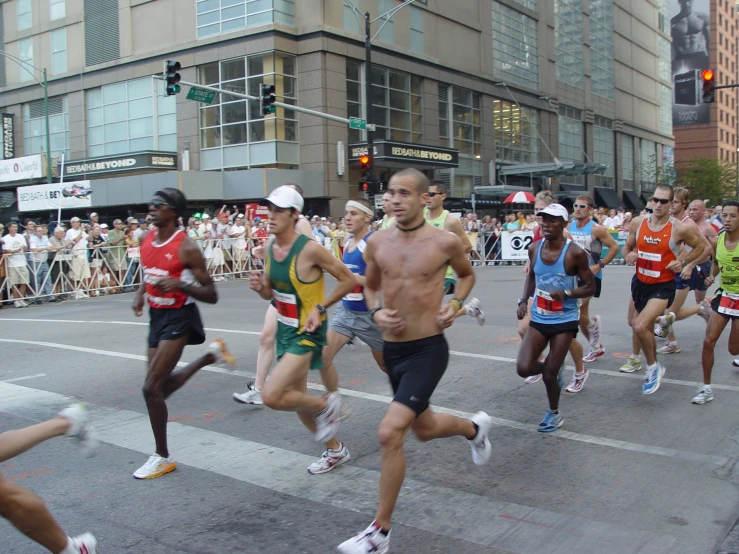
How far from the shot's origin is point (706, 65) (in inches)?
3939

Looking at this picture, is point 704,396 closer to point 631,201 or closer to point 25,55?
point 25,55

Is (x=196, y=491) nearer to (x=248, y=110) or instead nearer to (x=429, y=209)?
(x=429, y=209)

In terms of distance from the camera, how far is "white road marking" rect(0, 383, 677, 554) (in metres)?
3.92

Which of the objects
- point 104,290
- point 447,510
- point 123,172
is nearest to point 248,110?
point 123,172

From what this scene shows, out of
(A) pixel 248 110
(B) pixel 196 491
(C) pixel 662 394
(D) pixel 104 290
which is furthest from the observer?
(A) pixel 248 110

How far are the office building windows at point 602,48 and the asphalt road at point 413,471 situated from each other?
183ft

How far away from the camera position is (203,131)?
115ft

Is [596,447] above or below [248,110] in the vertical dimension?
below

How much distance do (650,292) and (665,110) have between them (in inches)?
3058

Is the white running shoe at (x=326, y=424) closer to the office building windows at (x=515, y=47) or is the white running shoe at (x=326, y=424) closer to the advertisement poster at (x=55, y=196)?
the advertisement poster at (x=55, y=196)

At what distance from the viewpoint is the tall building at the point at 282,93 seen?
32.9 meters

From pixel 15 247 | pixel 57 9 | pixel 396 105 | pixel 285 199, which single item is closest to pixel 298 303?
pixel 285 199

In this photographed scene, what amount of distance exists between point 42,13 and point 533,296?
42.5 m

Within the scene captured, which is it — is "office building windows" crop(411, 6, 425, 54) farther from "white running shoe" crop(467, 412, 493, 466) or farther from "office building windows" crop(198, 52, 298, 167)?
"white running shoe" crop(467, 412, 493, 466)
